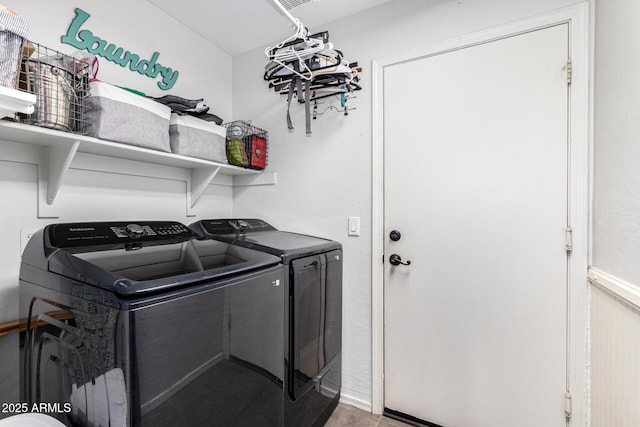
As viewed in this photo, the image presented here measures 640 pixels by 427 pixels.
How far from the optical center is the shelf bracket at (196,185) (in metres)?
2.14

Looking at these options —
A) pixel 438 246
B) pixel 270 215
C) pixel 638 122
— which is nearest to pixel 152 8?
pixel 270 215

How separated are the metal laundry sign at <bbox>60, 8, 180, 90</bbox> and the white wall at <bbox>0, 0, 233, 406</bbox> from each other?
0.03 metres

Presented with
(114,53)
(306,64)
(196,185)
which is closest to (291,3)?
(306,64)

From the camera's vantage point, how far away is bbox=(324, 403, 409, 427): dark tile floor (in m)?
1.84

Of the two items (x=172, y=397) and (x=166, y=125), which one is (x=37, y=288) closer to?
(x=172, y=397)

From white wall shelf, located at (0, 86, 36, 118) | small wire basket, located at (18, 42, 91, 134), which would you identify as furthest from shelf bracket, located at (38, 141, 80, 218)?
white wall shelf, located at (0, 86, 36, 118)

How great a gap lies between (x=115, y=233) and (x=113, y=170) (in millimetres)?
533

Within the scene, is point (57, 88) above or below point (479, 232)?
above

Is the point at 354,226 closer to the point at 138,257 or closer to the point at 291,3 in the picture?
the point at 138,257

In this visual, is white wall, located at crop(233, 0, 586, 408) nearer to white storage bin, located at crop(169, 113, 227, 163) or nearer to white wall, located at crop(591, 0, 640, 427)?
white storage bin, located at crop(169, 113, 227, 163)

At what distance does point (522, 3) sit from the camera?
1.56 meters

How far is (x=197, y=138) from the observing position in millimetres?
1869

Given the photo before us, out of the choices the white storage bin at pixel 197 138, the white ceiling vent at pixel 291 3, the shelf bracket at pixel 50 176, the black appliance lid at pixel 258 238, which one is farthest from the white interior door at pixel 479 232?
the shelf bracket at pixel 50 176

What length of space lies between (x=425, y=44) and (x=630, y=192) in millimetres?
1287
